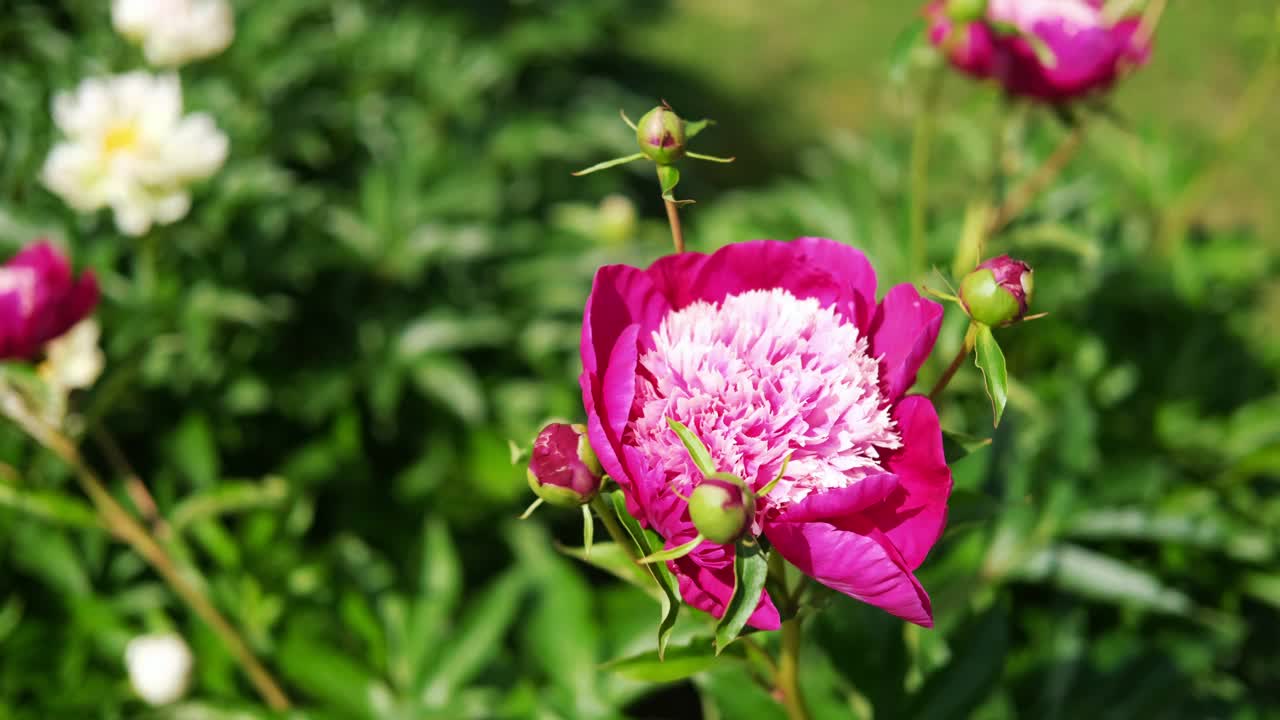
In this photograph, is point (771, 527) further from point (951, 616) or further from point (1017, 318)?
point (951, 616)

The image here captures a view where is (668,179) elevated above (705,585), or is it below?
above

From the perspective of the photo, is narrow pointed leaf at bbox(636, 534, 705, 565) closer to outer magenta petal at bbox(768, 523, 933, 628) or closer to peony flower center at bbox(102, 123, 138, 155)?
outer magenta petal at bbox(768, 523, 933, 628)

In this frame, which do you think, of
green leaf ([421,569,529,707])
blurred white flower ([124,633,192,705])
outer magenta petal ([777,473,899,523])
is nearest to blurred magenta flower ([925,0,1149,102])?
outer magenta petal ([777,473,899,523])

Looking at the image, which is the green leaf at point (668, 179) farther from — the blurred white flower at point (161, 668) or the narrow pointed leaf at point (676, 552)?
the blurred white flower at point (161, 668)

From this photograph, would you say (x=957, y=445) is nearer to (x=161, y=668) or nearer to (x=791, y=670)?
(x=791, y=670)

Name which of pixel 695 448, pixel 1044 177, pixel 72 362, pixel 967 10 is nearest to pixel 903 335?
pixel 695 448

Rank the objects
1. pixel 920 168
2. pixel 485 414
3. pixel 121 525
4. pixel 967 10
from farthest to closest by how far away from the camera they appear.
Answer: pixel 485 414 → pixel 920 168 → pixel 121 525 → pixel 967 10
